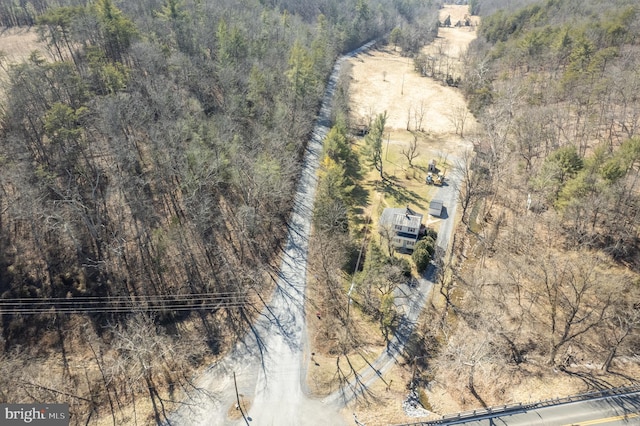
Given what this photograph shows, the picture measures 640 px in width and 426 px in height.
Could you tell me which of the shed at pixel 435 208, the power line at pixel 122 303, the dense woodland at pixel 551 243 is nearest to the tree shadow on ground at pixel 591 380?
the dense woodland at pixel 551 243

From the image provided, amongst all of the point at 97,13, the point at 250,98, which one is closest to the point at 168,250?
the point at 250,98

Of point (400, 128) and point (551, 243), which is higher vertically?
point (400, 128)

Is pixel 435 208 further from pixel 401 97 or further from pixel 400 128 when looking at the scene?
pixel 401 97

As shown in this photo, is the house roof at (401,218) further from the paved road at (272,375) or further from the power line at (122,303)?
the power line at (122,303)

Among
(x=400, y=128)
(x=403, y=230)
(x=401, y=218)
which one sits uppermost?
(x=400, y=128)

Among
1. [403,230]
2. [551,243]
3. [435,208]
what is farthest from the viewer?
[435,208]

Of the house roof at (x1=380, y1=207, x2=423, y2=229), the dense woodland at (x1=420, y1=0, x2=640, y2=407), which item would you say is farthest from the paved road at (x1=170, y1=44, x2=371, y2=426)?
the dense woodland at (x1=420, y1=0, x2=640, y2=407)

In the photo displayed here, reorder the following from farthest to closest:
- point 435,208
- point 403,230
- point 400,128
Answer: point 400,128 → point 435,208 → point 403,230

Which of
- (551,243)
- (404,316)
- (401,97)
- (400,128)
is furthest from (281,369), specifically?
(401,97)
